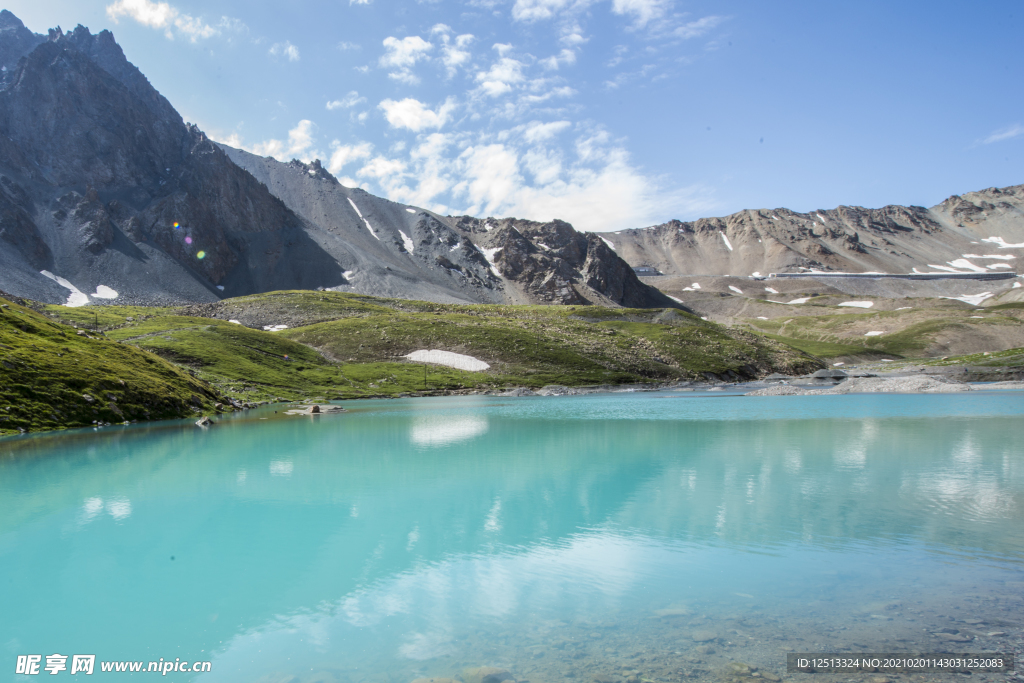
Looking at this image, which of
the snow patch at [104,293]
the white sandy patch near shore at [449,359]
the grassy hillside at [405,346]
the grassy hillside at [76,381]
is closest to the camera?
the grassy hillside at [76,381]

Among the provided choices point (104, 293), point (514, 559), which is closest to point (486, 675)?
point (514, 559)

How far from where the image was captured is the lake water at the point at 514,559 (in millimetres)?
10328

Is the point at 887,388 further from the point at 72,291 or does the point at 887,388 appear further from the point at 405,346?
the point at 72,291

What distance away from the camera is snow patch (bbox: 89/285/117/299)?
7407 inches

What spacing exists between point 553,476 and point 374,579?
506 inches

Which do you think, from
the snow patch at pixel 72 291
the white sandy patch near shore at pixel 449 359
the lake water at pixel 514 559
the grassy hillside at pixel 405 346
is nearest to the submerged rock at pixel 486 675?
the lake water at pixel 514 559

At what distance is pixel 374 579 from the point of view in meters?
13.9

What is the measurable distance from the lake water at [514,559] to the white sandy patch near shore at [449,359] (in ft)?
271

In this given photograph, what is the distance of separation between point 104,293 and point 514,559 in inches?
8793

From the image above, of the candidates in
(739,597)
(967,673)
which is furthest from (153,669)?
(967,673)

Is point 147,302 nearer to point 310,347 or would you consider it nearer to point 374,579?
point 310,347

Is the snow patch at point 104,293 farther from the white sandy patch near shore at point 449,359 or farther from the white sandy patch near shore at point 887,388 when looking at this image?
the white sandy patch near shore at point 887,388

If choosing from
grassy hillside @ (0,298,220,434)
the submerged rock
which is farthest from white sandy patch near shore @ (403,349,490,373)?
the submerged rock

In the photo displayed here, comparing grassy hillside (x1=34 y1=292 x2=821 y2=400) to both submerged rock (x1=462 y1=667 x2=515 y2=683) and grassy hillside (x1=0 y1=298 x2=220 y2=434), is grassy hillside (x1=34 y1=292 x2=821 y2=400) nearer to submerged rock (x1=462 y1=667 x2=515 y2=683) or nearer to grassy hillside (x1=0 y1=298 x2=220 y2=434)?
grassy hillside (x1=0 y1=298 x2=220 y2=434)
